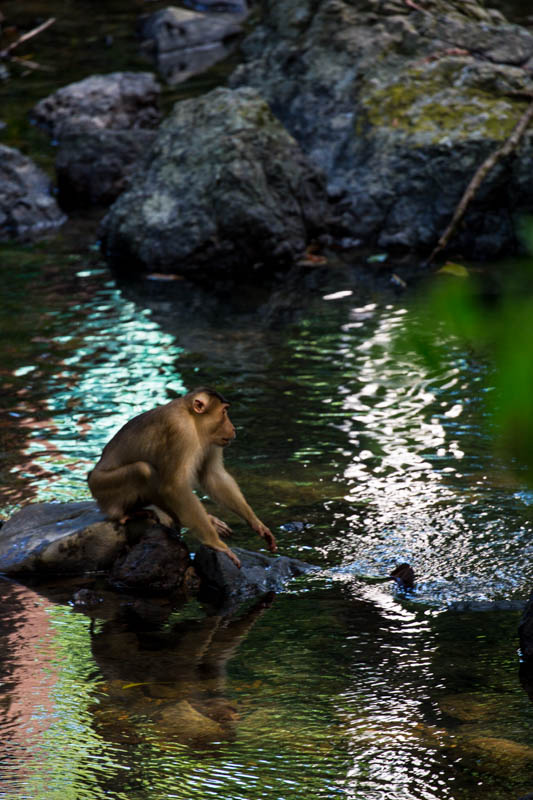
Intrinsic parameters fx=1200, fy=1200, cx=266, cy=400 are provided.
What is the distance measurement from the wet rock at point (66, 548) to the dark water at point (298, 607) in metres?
0.14

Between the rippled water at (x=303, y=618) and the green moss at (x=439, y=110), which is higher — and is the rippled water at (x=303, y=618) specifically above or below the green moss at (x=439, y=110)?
below

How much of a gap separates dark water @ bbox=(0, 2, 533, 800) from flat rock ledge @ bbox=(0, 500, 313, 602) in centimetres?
14

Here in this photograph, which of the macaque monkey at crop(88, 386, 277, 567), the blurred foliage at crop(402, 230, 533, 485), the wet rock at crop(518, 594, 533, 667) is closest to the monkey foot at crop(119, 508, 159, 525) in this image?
the macaque monkey at crop(88, 386, 277, 567)

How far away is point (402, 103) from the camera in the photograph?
513 inches

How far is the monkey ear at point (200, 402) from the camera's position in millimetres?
5742

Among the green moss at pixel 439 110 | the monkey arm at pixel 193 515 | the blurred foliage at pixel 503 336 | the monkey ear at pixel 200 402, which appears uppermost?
the blurred foliage at pixel 503 336

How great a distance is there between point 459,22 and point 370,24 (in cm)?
102

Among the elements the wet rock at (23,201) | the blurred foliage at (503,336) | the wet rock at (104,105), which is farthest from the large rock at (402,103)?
the blurred foliage at (503,336)

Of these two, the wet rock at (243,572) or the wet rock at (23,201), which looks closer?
the wet rock at (243,572)

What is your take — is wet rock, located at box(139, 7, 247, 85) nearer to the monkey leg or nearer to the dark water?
the dark water

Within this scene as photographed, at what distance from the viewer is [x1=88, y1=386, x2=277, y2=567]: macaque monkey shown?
5.68m

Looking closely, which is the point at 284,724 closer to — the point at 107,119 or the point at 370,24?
the point at 370,24

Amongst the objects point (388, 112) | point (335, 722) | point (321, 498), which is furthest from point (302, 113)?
point (335, 722)

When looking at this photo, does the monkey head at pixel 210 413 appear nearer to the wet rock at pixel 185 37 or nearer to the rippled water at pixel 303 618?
the rippled water at pixel 303 618
